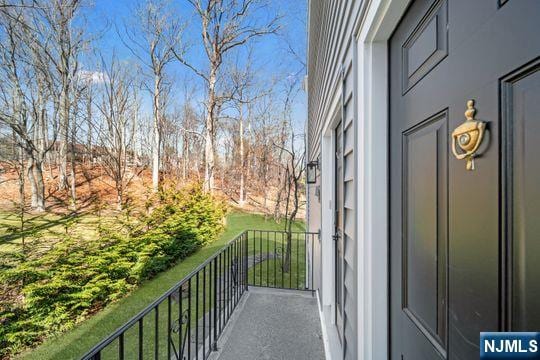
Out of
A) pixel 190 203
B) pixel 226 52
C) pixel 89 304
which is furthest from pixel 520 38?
pixel 226 52

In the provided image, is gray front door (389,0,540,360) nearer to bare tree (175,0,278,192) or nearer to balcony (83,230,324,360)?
balcony (83,230,324,360)

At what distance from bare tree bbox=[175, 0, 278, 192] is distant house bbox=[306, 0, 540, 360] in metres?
9.46

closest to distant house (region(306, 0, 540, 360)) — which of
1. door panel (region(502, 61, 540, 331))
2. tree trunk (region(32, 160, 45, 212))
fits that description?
door panel (region(502, 61, 540, 331))

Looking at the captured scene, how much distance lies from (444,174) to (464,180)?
0.08 metres

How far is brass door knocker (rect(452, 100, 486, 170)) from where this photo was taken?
50 centimetres

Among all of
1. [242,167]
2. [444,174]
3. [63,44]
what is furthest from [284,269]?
[63,44]

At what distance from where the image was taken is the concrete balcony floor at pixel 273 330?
7.97ft

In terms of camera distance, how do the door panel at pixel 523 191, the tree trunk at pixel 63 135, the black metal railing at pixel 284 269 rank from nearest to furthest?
the door panel at pixel 523 191 < the black metal railing at pixel 284 269 < the tree trunk at pixel 63 135

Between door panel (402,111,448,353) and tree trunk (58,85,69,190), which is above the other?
tree trunk (58,85,69,190)

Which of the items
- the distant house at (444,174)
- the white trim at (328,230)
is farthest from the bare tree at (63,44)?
the distant house at (444,174)

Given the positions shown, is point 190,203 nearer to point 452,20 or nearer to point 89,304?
point 89,304

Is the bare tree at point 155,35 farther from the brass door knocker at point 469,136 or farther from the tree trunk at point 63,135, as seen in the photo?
the brass door knocker at point 469,136

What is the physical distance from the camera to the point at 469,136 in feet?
1.70

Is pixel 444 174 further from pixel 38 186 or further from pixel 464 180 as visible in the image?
pixel 38 186
